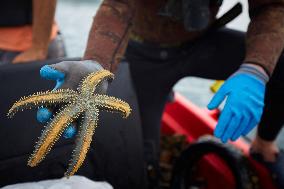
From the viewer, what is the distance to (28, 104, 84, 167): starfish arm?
0.98m

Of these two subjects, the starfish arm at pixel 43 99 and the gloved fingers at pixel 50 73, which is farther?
the gloved fingers at pixel 50 73

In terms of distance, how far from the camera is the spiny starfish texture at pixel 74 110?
98 centimetres

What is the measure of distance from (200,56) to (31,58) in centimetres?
85

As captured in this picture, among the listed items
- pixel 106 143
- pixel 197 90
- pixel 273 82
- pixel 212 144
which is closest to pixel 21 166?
pixel 106 143

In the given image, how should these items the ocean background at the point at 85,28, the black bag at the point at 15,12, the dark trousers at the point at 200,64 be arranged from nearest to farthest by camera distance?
the dark trousers at the point at 200,64, the black bag at the point at 15,12, the ocean background at the point at 85,28

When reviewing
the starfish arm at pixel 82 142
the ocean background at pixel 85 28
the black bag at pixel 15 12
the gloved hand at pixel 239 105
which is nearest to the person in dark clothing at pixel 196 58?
the gloved hand at pixel 239 105

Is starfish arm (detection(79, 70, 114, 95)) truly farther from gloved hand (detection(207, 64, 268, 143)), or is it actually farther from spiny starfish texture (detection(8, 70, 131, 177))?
gloved hand (detection(207, 64, 268, 143))

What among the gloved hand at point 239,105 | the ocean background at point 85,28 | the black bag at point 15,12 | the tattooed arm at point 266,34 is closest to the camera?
the gloved hand at point 239,105

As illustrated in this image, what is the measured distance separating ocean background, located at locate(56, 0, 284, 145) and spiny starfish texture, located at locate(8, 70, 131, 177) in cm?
190

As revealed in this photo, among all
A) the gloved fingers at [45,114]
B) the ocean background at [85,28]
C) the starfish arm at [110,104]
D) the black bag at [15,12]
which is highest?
the starfish arm at [110,104]

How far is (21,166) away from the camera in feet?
4.42

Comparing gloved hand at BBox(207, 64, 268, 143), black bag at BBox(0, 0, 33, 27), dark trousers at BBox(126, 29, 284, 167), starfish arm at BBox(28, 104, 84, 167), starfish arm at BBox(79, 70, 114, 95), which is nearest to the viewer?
starfish arm at BBox(28, 104, 84, 167)

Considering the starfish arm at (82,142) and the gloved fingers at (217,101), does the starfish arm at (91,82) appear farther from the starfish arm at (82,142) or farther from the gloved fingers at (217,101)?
the gloved fingers at (217,101)

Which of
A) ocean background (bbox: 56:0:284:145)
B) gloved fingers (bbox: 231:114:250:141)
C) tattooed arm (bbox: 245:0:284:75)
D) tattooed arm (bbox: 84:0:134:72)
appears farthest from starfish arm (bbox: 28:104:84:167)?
ocean background (bbox: 56:0:284:145)
